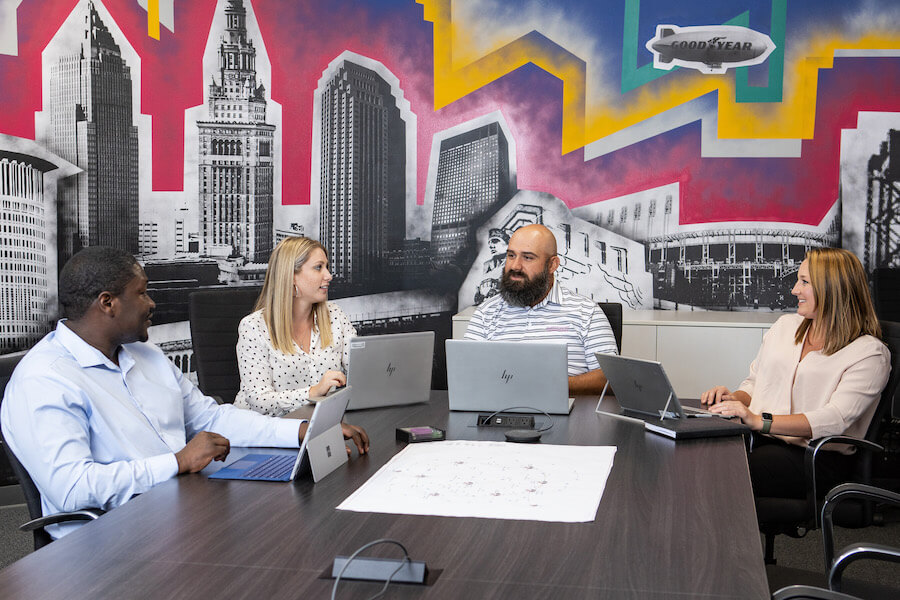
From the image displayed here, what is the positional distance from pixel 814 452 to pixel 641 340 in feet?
6.11

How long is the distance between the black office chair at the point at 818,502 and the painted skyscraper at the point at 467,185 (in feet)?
8.70

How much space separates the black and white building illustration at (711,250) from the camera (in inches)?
198

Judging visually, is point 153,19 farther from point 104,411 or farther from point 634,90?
point 104,411

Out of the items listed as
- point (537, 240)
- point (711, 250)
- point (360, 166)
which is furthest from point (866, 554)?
point (360, 166)

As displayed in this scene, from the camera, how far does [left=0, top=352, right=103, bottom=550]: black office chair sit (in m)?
2.12

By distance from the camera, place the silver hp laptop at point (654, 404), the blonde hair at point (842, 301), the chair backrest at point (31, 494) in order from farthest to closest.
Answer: the blonde hair at point (842, 301) < the silver hp laptop at point (654, 404) < the chair backrest at point (31, 494)

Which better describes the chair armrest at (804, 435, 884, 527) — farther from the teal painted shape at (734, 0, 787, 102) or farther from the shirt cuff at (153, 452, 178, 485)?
the teal painted shape at (734, 0, 787, 102)

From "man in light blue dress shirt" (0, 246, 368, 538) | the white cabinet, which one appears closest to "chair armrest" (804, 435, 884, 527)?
"man in light blue dress shirt" (0, 246, 368, 538)

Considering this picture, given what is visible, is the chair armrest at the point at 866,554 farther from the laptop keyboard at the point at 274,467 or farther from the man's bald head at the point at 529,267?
the man's bald head at the point at 529,267

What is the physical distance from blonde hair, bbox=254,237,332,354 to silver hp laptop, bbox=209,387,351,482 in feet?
4.51

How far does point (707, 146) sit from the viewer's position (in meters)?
5.06

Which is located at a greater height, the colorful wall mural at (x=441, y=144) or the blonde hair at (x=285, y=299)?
the colorful wall mural at (x=441, y=144)

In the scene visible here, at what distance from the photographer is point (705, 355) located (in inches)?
184

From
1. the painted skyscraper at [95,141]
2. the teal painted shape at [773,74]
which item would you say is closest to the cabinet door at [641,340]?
the teal painted shape at [773,74]
